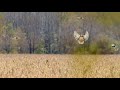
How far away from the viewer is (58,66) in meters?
6.40

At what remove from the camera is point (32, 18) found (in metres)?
6.42

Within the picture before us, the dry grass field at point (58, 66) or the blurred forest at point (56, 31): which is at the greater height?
the blurred forest at point (56, 31)

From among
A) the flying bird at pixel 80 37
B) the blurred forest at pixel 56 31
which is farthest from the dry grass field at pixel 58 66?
the flying bird at pixel 80 37

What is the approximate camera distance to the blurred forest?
250 inches

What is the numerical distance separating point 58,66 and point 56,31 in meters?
0.45

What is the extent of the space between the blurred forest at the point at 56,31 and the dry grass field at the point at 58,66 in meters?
0.08

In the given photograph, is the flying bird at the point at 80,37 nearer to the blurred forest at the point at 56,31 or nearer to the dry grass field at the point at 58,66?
the blurred forest at the point at 56,31

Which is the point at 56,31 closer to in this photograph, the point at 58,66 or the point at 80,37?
the point at 80,37

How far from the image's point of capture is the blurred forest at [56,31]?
6348 mm

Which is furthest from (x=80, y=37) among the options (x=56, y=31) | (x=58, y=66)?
(x=58, y=66)

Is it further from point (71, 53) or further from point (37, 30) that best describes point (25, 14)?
point (71, 53)
